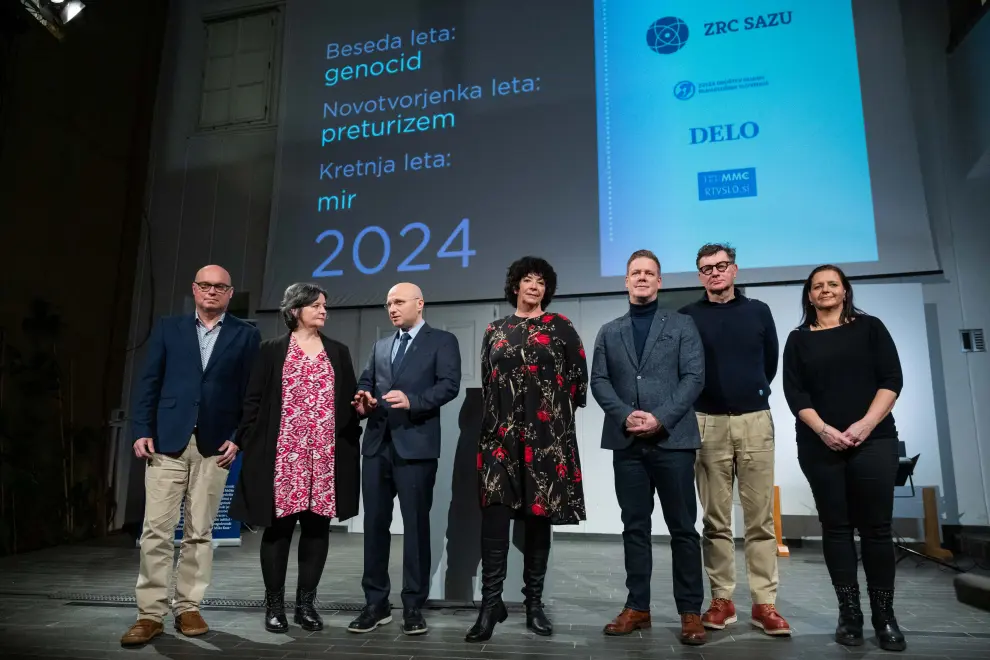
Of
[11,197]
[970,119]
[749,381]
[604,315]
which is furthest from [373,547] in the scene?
[970,119]

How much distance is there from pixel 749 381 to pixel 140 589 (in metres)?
2.35

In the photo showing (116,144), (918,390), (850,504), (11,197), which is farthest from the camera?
(116,144)

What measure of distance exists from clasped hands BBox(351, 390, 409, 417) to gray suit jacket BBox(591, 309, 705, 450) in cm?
71

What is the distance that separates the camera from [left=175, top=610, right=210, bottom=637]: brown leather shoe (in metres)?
2.25

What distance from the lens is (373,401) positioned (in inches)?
91.8

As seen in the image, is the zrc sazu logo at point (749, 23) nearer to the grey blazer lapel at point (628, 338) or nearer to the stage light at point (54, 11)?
the grey blazer lapel at point (628, 338)

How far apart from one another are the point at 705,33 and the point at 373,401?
3.56 m

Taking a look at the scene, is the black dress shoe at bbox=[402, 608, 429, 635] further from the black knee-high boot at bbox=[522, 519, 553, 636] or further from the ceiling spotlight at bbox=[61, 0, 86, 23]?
the ceiling spotlight at bbox=[61, 0, 86, 23]

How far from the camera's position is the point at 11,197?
4.76 metres

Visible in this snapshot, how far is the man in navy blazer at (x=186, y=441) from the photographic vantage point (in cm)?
229

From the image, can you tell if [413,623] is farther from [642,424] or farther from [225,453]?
[642,424]

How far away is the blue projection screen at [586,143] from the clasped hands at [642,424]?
215cm

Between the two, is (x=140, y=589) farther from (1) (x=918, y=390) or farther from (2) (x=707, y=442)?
(1) (x=918, y=390)

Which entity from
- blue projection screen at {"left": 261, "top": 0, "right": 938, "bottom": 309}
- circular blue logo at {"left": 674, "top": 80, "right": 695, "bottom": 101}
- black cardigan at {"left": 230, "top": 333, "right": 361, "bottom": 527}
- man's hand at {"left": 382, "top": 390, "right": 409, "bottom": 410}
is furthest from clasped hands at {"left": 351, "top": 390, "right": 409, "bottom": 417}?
circular blue logo at {"left": 674, "top": 80, "right": 695, "bottom": 101}
